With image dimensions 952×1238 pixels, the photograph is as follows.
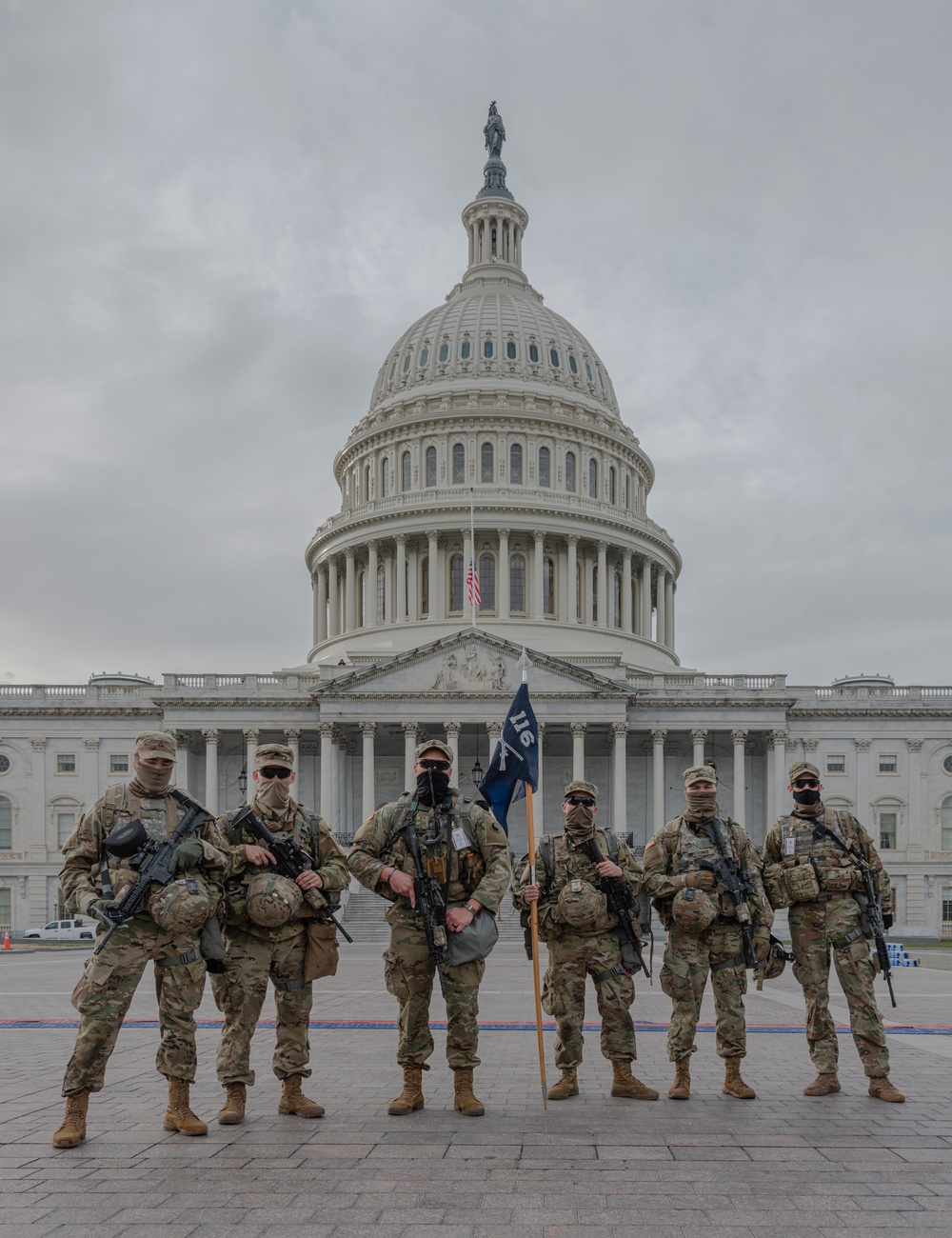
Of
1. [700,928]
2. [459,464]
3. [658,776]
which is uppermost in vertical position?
[459,464]

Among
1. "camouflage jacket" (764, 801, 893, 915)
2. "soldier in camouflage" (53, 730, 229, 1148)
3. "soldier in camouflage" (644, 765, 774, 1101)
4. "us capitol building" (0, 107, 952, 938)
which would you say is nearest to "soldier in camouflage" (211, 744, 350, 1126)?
"soldier in camouflage" (53, 730, 229, 1148)

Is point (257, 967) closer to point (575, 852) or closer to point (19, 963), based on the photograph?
point (575, 852)

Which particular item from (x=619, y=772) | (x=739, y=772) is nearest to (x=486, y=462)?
(x=619, y=772)

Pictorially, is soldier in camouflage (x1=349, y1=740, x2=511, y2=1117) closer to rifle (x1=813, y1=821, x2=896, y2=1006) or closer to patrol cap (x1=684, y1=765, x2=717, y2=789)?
patrol cap (x1=684, y1=765, x2=717, y2=789)

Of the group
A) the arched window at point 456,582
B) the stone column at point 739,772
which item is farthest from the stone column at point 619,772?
the arched window at point 456,582

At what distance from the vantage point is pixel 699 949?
10148 millimetres

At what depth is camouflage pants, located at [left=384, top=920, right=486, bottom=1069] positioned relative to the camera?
9320 millimetres

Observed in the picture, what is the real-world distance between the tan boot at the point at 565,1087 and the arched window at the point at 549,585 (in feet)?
197

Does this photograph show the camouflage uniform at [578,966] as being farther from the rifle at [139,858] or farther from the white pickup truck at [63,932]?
the white pickup truck at [63,932]

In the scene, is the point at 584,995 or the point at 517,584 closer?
the point at 584,995

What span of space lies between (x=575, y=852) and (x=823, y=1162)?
3.40 m

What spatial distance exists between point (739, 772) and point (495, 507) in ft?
73.7

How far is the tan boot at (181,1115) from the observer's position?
8.44 m

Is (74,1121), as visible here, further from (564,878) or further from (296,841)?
(564,878)
